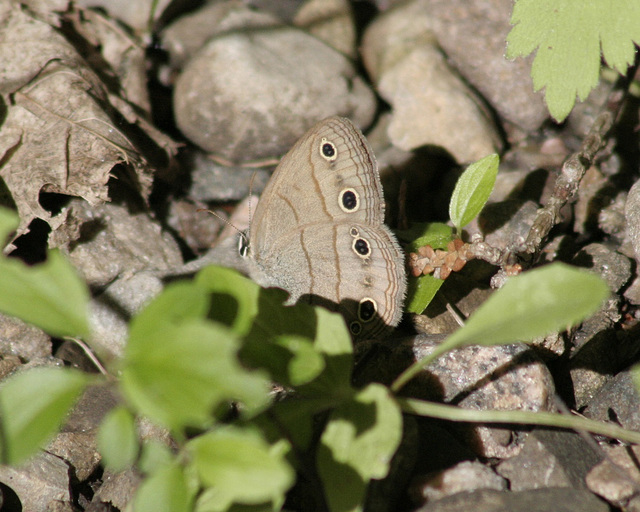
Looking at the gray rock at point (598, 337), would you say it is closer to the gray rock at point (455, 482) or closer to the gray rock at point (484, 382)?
the gray rock at point (484, 382)

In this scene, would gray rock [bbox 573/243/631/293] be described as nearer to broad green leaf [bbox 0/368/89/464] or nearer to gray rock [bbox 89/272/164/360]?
gray rock [bbox 89/272/164/360]

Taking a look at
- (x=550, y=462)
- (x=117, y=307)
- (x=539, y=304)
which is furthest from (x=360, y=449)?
(x=117, y=307)

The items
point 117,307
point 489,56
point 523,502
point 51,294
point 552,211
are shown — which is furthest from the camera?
point 489,56

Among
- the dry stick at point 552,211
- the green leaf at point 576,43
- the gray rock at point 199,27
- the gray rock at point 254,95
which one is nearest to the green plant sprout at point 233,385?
the dry stick at point 552,211

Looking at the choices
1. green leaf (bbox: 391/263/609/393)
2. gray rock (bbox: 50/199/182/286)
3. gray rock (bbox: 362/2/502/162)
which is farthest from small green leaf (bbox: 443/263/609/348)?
gray rock (bbox: 362/2/502/162)

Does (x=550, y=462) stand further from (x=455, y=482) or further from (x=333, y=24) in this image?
(x=333, y=24)

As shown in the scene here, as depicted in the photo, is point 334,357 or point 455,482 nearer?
point 334,357
